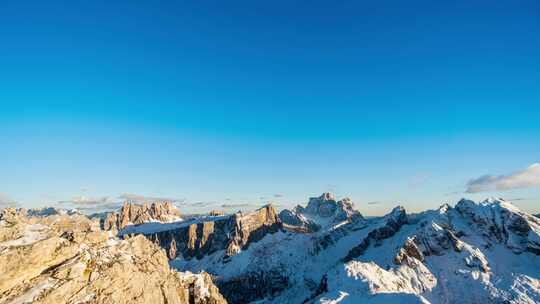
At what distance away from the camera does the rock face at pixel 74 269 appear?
79875 millimetres

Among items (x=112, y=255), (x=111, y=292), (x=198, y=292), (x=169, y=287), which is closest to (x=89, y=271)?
(x=111, y=292)

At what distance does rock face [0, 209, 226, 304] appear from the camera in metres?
79.9

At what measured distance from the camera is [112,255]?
107812mm

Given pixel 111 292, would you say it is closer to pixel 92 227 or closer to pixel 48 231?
pixel 48 231

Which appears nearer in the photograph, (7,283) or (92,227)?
(7,283)

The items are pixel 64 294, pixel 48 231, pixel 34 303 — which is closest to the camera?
pixel 34 303

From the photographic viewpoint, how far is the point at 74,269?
3546 inches

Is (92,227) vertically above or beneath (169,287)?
above

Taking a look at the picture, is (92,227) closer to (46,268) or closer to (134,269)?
(134,269)

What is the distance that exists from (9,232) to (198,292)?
240 feet

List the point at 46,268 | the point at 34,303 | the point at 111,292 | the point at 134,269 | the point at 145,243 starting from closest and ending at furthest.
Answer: the point at 34,303 < the point at 46,268 < the point at 111,292 < the point at 134,269 < the point at 145,243

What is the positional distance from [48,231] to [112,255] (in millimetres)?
17319

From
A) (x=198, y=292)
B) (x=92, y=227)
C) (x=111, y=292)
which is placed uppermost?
(x=92, y=227)

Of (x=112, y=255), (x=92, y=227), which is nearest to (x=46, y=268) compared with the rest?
(x=112, y=255)
